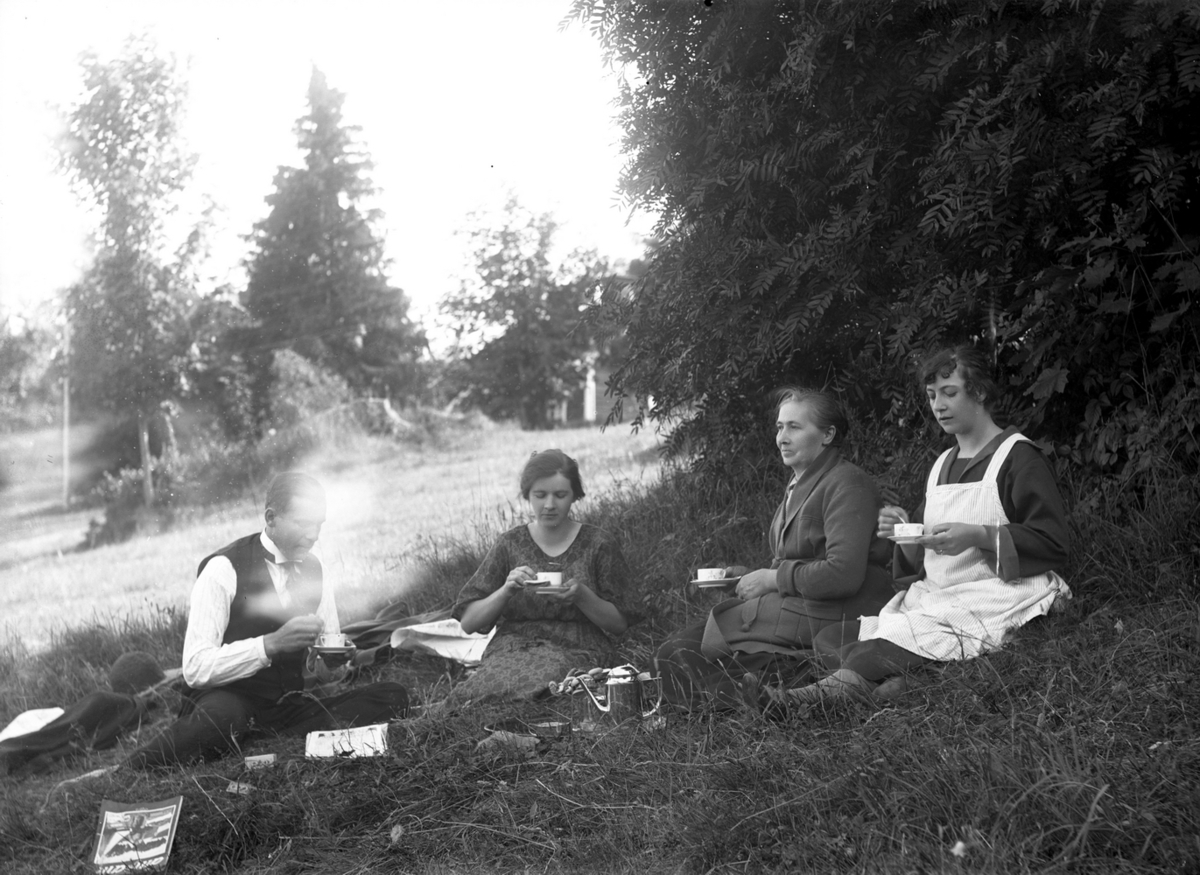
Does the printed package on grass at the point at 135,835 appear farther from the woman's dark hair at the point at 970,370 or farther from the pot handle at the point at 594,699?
the woman's dark hair at the point at 970,370

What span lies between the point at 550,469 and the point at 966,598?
2.09m

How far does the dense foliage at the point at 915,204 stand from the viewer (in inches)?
193

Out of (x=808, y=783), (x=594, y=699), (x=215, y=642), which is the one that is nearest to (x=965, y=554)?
(x=808, y=783)

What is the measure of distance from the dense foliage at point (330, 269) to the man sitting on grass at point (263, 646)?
67.2 ft

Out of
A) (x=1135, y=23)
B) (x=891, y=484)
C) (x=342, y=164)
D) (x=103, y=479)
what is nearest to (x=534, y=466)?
(x=891, y=484)

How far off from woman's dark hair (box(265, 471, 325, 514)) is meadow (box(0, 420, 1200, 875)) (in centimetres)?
114

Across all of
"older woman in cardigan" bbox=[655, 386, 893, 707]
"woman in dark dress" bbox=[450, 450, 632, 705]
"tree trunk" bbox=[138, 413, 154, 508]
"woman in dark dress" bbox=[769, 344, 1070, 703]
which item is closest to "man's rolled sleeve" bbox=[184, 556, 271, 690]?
"woman in dark dress" bbox=[450, 450, 632, 705]

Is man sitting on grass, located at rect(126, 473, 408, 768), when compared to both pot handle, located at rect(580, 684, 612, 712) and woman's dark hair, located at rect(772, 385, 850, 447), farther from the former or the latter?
woman's dark hair, located at rect(772, 385, 850, 447)

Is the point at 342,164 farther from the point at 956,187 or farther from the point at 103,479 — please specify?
the point at 956,187

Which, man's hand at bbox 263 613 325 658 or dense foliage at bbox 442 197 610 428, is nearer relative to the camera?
man's hand at bbox 263 613 325 658

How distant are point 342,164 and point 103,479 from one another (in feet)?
38.4

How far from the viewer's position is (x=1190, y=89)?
14.9 feet

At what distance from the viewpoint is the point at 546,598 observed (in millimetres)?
5723

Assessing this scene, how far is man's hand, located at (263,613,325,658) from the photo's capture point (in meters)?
5.31
